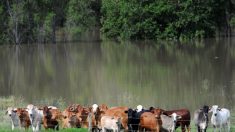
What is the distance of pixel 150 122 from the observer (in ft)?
63.6

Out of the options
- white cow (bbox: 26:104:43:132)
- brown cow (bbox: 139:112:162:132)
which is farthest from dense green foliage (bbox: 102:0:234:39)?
brown cow (bbox: 139:112:162:132)

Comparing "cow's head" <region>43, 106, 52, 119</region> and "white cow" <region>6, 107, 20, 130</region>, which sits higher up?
"cow's head" <region>43, 106, 52, 119</region>

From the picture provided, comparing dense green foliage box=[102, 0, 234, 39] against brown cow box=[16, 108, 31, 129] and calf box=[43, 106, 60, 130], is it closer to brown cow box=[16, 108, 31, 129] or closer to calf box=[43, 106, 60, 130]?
brown cow box=[16, 108, 31, 129]

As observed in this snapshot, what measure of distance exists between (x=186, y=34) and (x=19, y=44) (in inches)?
926

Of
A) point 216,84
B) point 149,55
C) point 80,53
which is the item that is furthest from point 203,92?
point 80,53

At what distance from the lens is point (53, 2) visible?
9044 centimetres

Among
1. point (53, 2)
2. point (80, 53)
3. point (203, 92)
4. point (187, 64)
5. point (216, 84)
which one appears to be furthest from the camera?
point (53, 2)

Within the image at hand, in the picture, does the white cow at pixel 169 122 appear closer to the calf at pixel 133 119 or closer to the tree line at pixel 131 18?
the calf at pixel 133 119

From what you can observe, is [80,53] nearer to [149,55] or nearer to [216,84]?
[149,55]

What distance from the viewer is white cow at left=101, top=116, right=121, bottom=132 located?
18.9 m

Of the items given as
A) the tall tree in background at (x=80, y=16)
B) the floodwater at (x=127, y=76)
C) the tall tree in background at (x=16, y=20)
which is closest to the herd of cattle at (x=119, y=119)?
the floodwater at (x=127, y=76)

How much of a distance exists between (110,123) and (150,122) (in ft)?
4.28

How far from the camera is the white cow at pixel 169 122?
1903cm

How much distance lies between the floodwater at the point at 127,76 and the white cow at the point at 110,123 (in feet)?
37.6
